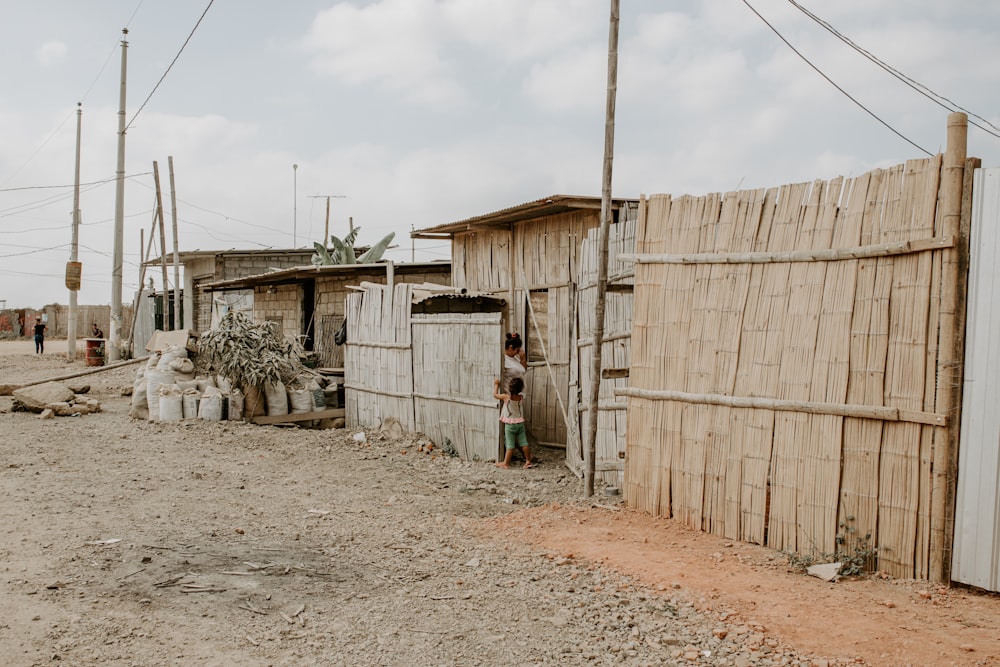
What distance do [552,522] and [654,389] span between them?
4.58ft

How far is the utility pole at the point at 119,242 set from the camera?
22.1 m

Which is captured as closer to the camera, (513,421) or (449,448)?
(513,421)

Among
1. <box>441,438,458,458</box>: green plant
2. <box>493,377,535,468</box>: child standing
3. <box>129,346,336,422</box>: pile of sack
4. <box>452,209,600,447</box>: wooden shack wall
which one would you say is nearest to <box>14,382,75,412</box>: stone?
<box>129,346,336,422</box>: pile of sack

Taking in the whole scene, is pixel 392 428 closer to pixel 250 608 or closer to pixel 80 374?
pixel 250 608

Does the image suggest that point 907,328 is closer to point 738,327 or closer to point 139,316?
point 738,327

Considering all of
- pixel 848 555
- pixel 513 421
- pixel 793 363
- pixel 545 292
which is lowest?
pixel 848 555

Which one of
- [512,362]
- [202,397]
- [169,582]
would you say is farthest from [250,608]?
[202,397]

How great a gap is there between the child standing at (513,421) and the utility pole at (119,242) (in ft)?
55.8

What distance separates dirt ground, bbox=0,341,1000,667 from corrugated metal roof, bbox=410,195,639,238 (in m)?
3.88

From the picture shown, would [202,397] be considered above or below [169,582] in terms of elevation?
above

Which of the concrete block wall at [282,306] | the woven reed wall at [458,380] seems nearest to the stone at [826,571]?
the woven reed wall at [458,380]

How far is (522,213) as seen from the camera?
1080cm

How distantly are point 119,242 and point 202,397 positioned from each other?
1287 cm

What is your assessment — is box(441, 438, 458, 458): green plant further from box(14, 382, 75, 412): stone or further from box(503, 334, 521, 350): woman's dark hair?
box(14, 382, 75, 412): stone
